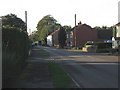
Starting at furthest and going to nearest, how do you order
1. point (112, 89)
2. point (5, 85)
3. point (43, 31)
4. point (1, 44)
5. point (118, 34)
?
point (43, 31)
point (118, 34)
point (112, 89)
point (5, 85)
point (1, 44)

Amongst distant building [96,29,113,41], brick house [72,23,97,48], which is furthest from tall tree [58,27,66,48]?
distant building [96,29,113,41]

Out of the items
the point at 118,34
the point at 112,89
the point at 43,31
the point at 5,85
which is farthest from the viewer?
the point at 43,31

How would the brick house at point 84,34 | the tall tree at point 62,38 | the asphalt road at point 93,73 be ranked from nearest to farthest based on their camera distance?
the asphalt road at point 93,73 < the brick house at point 84,34 < the tall tree at point 62,38

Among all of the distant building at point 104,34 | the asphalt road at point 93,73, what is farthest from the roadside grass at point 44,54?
the distant building at point 104,34

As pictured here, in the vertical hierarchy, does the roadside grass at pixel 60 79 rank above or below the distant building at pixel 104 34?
below

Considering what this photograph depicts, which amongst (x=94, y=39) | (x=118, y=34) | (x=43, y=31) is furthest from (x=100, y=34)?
(x=43, y=31)

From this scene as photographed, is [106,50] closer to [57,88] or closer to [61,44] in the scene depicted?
[61,44]

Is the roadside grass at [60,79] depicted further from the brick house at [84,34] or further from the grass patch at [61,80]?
the brick house at [84,34]

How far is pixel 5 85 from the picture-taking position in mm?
13641

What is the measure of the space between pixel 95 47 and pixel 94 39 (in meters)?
35.7

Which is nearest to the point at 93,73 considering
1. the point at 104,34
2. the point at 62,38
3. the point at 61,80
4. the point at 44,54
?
the point at 61,80

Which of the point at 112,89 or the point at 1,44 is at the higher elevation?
the point at 1,44

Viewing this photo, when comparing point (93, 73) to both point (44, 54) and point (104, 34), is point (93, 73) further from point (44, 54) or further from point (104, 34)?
point (104, 34)

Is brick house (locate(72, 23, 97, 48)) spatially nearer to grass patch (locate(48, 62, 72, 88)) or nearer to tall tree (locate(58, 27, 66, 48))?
tall tree (locate(58, 27, 66, 48))
